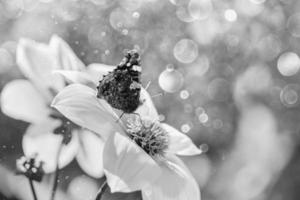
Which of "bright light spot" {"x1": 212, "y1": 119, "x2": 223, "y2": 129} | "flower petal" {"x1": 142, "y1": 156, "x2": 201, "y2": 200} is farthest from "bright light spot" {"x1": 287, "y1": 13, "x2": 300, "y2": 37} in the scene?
"flower petal" {"x1": 142, "y1": 156, "x2": 201, "y2": 200}

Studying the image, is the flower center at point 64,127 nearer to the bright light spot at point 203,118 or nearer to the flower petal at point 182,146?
the flower petal at point 182,146

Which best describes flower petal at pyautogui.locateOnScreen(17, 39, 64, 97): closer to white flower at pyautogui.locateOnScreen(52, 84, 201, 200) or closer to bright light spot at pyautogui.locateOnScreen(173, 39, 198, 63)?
white flower at pyautogui.locateOnScreen(52, 84, 201, 200)

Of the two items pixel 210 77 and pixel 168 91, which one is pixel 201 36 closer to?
pixel 210 77

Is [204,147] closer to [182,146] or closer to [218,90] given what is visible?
[218,90]

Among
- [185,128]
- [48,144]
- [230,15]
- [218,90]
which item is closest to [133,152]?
[48,144]

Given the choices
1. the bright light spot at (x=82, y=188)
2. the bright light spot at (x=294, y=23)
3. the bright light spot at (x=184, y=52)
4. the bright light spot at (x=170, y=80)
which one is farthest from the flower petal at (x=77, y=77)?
the bright light spot at (x=294, y=23)

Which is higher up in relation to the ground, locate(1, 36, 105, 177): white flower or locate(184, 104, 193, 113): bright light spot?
locate(1, 36, 105, 177): white flower
